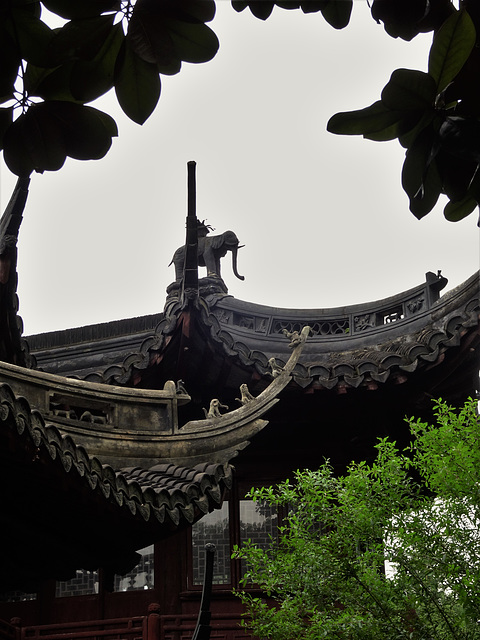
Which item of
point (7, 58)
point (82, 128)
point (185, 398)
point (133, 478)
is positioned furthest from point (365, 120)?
point (185, 398)

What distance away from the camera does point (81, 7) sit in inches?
59.7

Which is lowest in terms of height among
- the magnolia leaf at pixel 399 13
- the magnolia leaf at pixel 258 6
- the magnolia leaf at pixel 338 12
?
the magnolia leaf at pixel 399 13

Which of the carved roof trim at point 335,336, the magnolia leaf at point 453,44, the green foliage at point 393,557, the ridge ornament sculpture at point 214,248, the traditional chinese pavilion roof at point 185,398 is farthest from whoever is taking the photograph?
the ridge ornament sculpture at point 214,248

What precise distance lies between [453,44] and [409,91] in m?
0.09

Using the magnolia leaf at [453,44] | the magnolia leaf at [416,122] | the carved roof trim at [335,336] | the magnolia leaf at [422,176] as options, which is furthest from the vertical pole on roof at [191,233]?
the magnolia leaf at [453,44]

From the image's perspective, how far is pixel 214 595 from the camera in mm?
8578

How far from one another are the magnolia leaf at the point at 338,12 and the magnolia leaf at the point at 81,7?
0.40 metres

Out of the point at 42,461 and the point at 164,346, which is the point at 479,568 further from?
the point at 164,346

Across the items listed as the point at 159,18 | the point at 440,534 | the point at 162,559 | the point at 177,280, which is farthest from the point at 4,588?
the point at 159,18

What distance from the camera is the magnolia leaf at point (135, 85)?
62.9 inches

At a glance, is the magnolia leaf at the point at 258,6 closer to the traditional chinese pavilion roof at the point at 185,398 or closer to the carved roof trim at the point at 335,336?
the traditional chinese pavilion roof at the point at 185,398

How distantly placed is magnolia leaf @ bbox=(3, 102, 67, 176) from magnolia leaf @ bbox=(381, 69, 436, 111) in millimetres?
586

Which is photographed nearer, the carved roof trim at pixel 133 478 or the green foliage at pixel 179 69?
the green foliage at pixel 179 69

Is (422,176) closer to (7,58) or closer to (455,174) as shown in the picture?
(455,174)
